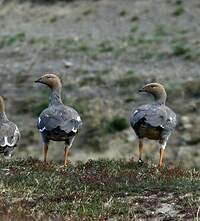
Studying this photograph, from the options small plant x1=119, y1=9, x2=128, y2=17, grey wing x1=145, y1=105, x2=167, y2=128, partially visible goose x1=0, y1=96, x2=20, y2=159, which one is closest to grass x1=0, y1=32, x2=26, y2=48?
small plant x1=119, y1=9, x2=128, y2=17

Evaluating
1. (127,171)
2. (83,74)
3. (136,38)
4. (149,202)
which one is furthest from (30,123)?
(149,202)

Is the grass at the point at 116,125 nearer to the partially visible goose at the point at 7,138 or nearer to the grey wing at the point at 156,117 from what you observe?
the partially visible goose at the point at 7,138

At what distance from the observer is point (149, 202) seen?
41.3 ft

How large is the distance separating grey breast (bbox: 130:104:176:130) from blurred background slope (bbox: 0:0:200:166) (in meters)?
5.86

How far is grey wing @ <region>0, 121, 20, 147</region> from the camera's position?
15367mm

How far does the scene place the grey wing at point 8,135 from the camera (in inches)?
605

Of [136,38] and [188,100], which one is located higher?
[136,38]

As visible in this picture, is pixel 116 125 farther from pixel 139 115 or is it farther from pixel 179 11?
pixel 179 11

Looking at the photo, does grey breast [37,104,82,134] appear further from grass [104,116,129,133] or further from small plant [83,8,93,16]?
small plant [83,8,93,16]

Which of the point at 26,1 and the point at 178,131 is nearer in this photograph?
the point at 178,131

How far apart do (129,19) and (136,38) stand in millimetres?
4484

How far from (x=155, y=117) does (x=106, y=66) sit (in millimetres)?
18760

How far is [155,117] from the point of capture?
15258 mm

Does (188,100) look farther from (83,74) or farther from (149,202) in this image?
(149,202)
